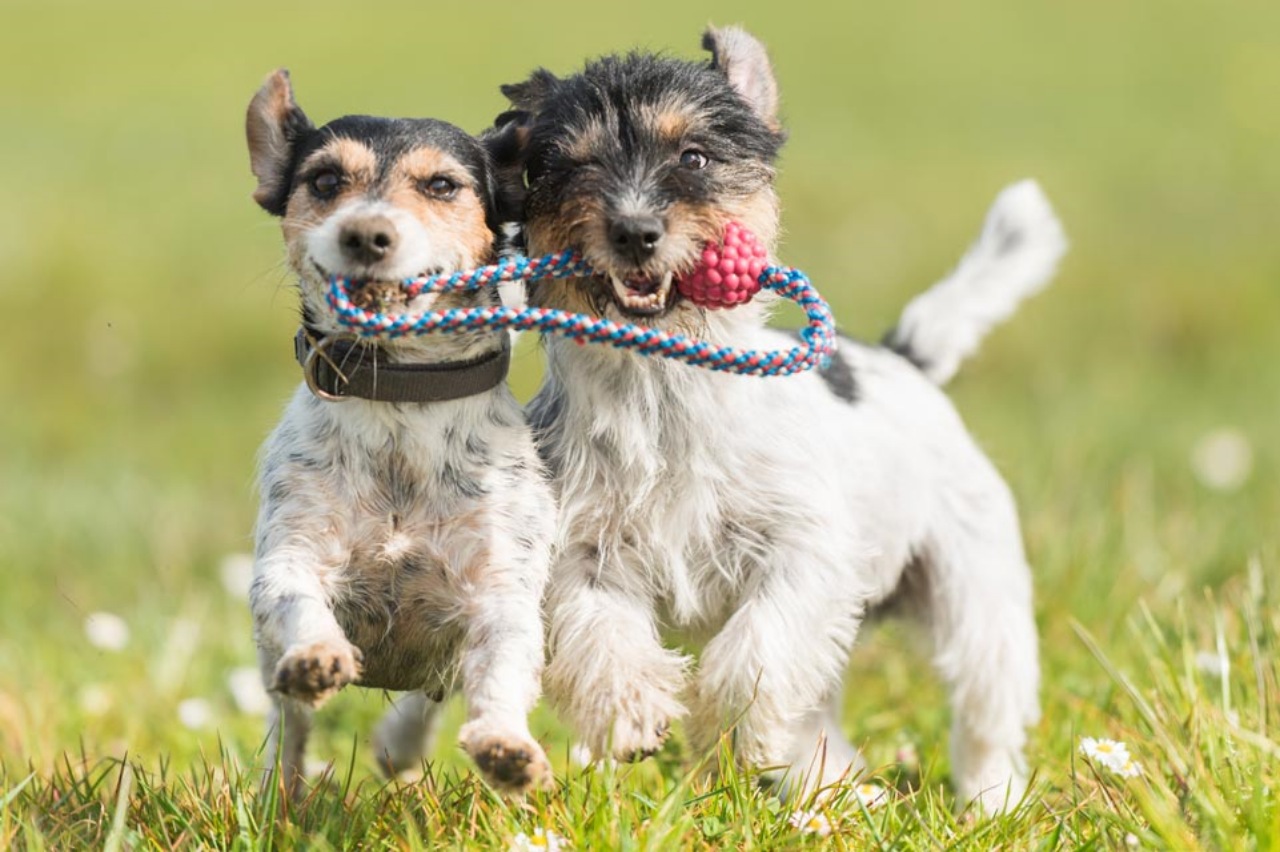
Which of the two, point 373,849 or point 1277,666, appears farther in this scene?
point 1277,666

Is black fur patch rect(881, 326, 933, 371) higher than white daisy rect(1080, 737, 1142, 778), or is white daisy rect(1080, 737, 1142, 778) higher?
black fur patch rect(881, 326, 933, 371)

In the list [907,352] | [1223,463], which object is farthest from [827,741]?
[1223,463]

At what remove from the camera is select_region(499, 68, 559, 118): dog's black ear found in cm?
445

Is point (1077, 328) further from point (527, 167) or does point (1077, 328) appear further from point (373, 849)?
point (373, 849)

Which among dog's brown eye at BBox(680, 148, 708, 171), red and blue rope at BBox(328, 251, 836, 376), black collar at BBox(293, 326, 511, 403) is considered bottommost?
black collar at BBox(293, 326, 511, 403)

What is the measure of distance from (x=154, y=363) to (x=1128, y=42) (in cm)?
1744

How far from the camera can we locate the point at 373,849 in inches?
142

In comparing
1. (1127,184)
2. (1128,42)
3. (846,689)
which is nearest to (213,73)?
(1127,184)

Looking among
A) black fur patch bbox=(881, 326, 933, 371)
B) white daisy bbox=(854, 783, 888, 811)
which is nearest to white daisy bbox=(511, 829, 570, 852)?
white daisy bbox=(854, 783, 888, 811)

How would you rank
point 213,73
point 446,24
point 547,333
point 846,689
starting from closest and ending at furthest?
1. point 547,333
2. point 846,689
3. point 213,73
4. point 446,24

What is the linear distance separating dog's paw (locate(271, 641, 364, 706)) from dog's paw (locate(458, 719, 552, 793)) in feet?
0.96

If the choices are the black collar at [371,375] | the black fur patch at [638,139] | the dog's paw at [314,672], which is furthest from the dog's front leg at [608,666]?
the black fur patch at [638,139]

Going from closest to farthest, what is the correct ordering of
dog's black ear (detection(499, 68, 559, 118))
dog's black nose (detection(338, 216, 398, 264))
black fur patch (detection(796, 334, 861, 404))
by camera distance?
dog's black nose (detection(338, 216, 398, 264)) → dog's black ear (detection(499, 68, 559, 118)) → black fur patch (detection(796, 334, 861, 404))

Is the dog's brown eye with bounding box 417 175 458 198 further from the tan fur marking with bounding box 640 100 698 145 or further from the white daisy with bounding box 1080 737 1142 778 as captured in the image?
the white daisy with bounding box 1080 737 1142 778
